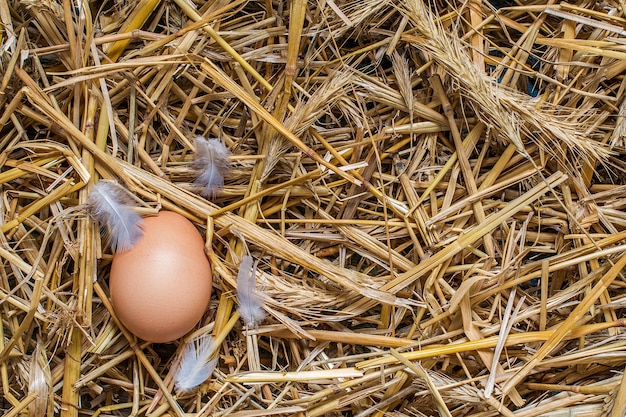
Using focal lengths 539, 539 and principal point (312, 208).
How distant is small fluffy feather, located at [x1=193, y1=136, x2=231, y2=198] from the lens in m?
1.04

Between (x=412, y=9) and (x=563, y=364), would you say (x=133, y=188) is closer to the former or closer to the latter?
(x=412, y=9)

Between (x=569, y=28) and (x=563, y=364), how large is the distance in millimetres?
649

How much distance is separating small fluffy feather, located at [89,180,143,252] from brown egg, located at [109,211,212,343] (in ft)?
0.06

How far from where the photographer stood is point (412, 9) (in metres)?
0.97

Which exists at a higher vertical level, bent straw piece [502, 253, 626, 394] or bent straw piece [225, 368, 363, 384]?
bent straw piece [502, 253, 626, 394]

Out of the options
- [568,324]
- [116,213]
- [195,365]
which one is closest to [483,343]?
[568,324]

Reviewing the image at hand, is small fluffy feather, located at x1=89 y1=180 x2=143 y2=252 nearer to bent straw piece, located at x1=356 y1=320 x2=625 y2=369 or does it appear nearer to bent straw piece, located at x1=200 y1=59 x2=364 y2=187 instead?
bent straw piece, located at x1=200 y1=59 x2=364 y2=187

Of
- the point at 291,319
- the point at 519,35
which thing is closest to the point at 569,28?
the point at 519,35

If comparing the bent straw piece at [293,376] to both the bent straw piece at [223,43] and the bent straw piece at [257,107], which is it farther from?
the bent straw piece at [223,43]

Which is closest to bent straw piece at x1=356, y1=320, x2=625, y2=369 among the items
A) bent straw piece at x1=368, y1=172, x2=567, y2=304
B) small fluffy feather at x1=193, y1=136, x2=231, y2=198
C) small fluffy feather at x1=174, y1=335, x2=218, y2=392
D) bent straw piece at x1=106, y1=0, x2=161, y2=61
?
bent straw piece at x1=368, y1=172, x2=567, y2=304

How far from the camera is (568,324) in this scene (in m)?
1.02

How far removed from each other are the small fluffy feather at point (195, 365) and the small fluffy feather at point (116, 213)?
25cm

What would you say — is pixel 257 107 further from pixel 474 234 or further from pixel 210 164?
pixel 474 234

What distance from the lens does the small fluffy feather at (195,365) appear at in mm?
1053
